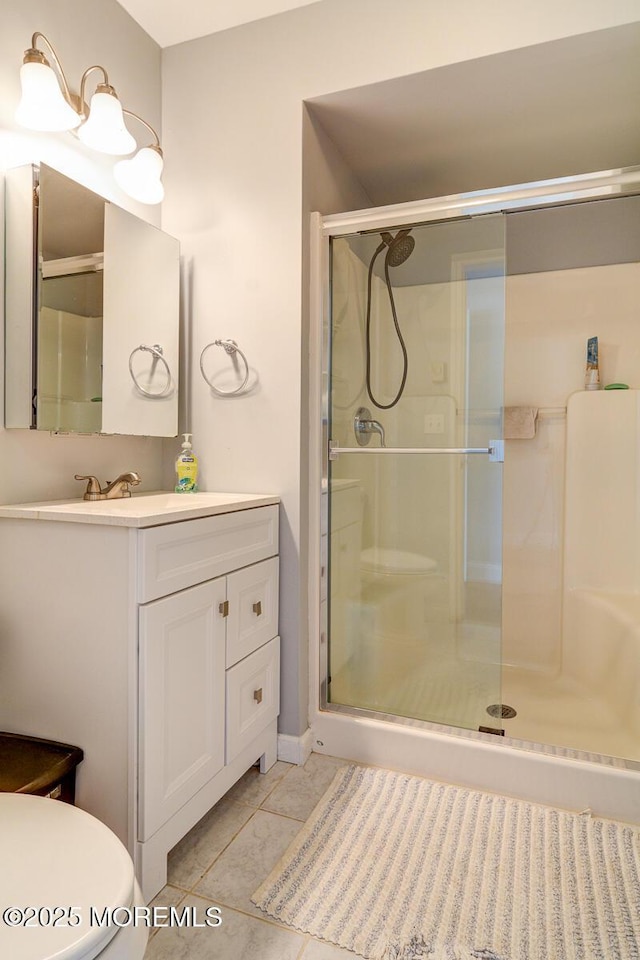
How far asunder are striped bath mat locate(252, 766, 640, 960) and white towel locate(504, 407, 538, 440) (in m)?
1.45

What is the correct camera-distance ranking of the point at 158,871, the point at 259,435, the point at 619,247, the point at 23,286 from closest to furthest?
the point at 158,871, the point at 23,286, the point at 259,435, the point at 619,247

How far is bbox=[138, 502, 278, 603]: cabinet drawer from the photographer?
3.94 ft

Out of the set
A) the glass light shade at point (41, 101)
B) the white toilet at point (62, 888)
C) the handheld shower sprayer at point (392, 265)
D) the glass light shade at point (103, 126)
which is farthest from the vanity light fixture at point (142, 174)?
the white toilet at point (62, 888)

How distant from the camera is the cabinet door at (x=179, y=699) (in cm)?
119

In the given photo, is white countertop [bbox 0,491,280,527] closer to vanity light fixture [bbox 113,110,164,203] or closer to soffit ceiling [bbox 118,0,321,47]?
vanity light fixture [bbox 113,110,164,203]

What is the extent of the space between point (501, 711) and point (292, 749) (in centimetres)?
72

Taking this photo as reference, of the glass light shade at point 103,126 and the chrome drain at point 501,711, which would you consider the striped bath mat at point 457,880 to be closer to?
the chrome drain at point 501,711

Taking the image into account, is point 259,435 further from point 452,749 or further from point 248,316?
point 452,749

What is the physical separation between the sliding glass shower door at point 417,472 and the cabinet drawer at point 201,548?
352mm

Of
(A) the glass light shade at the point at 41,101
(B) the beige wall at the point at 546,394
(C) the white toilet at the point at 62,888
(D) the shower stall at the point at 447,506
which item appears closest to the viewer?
(C) the white toilet at the point at 62,888

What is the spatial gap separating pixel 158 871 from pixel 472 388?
1580 millimetres

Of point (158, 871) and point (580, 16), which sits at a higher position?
point (580, 16)

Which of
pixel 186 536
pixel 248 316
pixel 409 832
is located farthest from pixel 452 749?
pixel 248 316

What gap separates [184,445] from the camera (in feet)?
6.26
